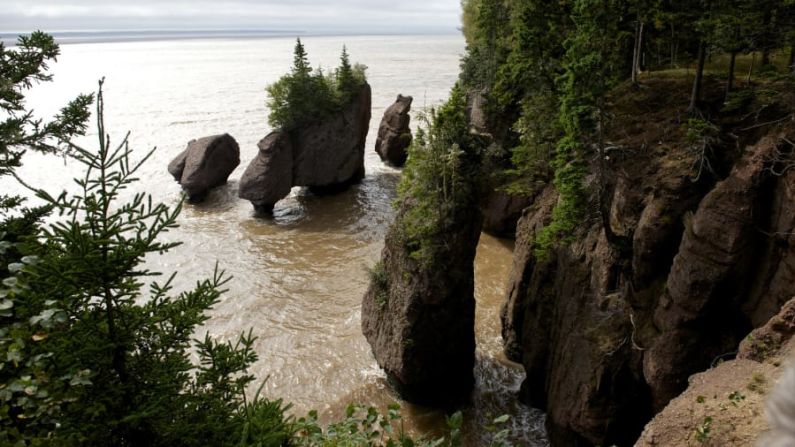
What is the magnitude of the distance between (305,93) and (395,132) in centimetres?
872

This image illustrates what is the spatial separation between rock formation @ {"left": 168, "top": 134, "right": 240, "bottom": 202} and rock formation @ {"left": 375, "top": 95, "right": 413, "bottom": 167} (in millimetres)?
11958

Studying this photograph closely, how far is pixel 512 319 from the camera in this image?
1683 centimetres

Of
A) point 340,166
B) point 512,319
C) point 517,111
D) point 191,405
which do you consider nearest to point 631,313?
point 512,319

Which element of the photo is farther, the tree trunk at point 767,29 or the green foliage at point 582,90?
the tree trunk at point 767,29

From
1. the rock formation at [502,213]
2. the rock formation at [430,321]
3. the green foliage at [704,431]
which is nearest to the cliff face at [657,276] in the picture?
the rock formation at [430,321]

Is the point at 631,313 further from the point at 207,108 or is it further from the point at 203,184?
the point at 207,108

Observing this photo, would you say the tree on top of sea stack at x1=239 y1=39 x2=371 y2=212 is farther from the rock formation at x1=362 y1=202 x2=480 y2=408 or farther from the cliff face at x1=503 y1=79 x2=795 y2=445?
the cliff face at x1=503 y1=79 x2=795 y2=445

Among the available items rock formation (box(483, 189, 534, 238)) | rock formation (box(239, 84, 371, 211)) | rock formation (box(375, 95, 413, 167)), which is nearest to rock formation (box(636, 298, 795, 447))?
rock formation (box(483, 189, 534, 238))

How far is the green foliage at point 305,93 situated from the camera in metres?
32.5

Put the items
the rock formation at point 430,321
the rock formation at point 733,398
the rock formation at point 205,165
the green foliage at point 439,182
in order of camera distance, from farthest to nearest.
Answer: the rock formation at point 205,165 < the rock formation at point 430,321 < the green foliage at point 439,182 < the rock formation at point 733,398

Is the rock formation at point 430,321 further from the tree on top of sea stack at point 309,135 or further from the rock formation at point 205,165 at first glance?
the rock formation at point 205,165

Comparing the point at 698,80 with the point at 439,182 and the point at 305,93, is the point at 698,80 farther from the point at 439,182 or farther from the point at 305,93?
the point at 305,93

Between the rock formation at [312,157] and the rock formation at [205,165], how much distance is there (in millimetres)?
3769

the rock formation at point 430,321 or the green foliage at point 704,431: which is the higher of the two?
the green foliage at point 704,431
